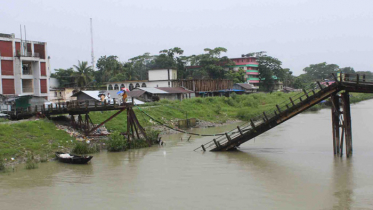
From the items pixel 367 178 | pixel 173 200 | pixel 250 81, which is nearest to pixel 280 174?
pixel 367 178

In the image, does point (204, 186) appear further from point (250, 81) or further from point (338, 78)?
point (250, 81)

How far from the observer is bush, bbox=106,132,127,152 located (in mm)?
28484

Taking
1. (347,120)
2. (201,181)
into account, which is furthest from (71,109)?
(347,120)

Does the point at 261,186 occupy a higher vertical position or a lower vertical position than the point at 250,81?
lower

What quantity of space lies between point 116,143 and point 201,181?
10883 mm

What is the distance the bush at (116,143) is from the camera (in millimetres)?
28484

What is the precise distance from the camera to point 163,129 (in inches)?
1631

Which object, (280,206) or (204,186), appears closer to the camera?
(280,206)

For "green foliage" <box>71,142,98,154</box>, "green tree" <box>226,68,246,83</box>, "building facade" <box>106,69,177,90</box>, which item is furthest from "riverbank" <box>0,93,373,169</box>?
"green tree" <box>226,68,246,83</box>

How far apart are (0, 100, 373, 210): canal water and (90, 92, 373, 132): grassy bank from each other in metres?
12.5

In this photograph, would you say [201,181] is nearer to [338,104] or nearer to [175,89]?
[338,104]

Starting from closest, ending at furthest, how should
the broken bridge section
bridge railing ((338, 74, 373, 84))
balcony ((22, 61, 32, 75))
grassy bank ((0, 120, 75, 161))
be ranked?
bridge railing ((338, 74, 373, 84)) < the broken bridge section < grassy bank ((0, 120, 75, 161)) < balcony ((22, 61, 32, 75))

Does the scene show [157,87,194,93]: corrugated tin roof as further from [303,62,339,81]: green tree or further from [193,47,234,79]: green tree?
[303,62,339,81]: green tree

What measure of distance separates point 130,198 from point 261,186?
6584 mm
